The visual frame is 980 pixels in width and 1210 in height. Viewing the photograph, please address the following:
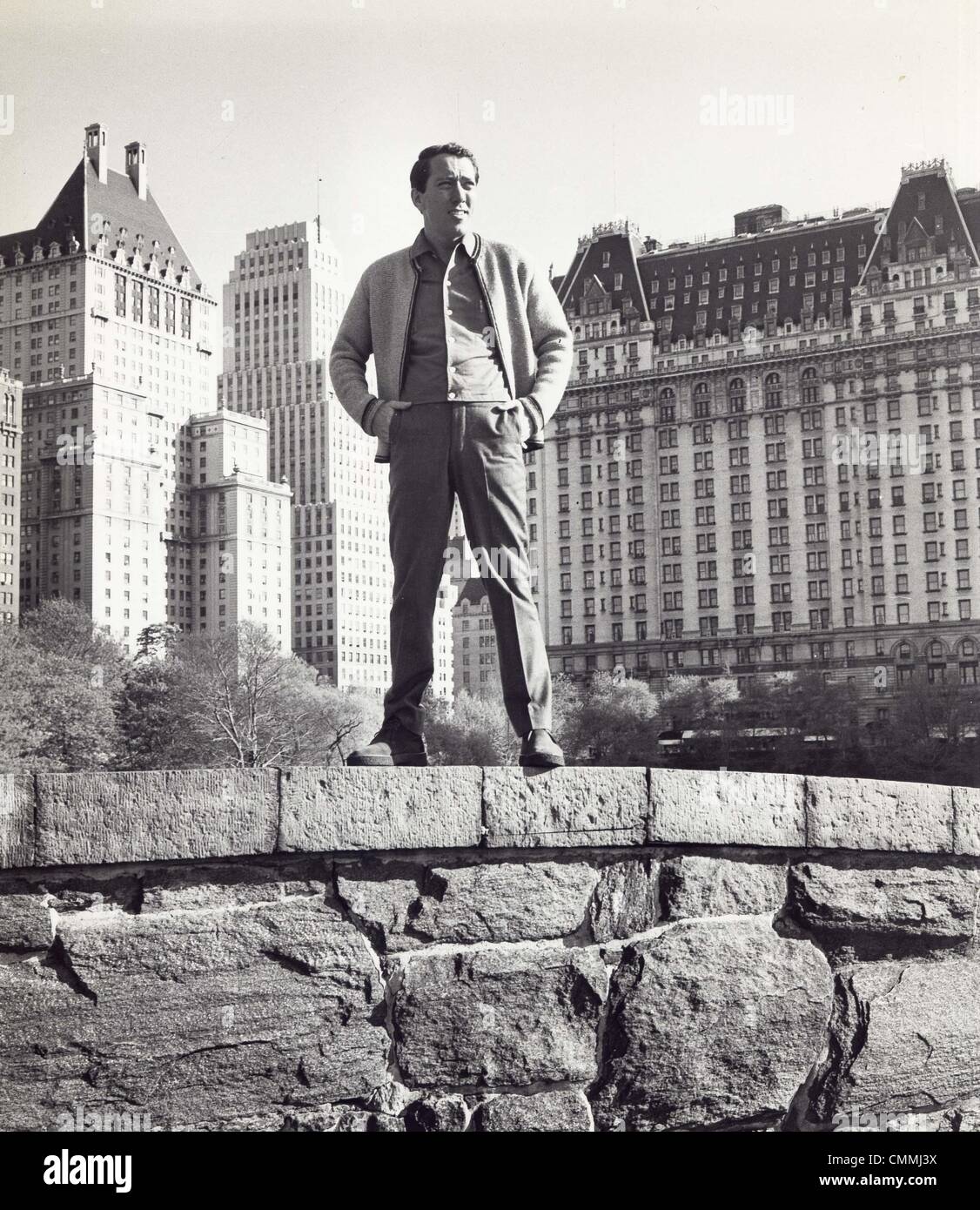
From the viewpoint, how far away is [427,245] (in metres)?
5.32

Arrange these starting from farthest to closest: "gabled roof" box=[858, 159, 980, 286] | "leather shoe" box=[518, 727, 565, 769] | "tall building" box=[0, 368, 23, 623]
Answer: "gabled roof" box=[858, 159, 980, 286]
"tall building" box=[0, 368, 23, 623]
"leather shoe" box=[518, 727, 565, 769]

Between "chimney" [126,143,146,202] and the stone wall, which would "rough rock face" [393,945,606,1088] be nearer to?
the stone wall

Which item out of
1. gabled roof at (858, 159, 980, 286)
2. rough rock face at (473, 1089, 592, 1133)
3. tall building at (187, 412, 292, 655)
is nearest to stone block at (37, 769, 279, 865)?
rough rock face at (473, 1089, 592, 1133)

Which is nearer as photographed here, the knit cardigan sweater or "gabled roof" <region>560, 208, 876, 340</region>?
the knit cardigan sweater

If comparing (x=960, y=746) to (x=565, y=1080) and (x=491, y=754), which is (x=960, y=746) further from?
(x=565, y=1080)

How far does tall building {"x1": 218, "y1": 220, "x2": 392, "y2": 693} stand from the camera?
120 metres

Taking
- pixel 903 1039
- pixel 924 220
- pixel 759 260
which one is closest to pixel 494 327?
pixel 903 1039

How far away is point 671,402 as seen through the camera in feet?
368

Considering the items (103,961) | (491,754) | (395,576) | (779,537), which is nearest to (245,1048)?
(103,961)

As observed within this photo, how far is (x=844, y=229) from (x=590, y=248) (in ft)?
66.9

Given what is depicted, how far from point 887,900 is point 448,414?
232cm

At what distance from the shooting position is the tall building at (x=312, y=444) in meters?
120

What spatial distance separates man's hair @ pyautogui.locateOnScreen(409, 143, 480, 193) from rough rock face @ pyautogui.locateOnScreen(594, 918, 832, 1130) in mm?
2874

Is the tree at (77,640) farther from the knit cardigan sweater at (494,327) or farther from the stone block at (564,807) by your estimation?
the stone block at (564,807)
